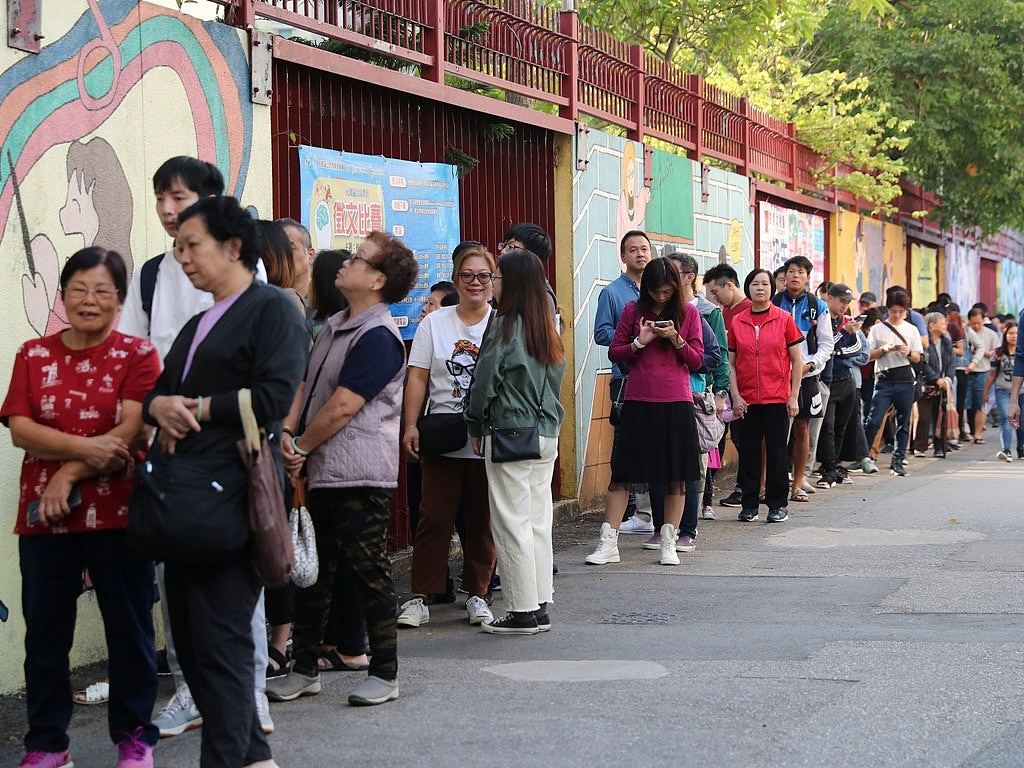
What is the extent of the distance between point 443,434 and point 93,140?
2179mm

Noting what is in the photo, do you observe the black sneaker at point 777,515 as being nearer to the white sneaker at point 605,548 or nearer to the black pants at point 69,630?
the white sneaker at point 605,548

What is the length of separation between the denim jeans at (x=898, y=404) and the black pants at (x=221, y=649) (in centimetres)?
1231

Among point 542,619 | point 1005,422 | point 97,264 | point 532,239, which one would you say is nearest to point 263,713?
point 97,264

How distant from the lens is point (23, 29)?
6.23 meters

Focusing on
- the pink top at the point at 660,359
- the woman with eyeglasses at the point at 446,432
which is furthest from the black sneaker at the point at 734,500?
the woman with eyeglasses at the point at 446,432

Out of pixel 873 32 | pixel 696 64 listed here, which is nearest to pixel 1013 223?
pixel 873 32

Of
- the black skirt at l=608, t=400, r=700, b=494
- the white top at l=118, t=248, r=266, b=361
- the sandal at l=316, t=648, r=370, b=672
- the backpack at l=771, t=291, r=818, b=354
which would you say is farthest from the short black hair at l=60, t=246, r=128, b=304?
the backpack at l=771, t=291, r=818, b=354

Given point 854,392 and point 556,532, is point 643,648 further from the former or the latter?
point 854,392

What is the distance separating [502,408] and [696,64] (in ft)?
49.4

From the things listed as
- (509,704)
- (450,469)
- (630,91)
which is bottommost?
(509,704)

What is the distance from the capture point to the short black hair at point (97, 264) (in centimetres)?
518

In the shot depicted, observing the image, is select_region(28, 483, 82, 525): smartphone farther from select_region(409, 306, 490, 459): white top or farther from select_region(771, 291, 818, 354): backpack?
select_region(771, 291, 818, 354): backpack

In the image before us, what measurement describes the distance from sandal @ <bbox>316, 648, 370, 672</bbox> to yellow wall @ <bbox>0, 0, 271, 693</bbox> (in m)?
0.98

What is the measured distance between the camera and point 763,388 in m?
11.6
